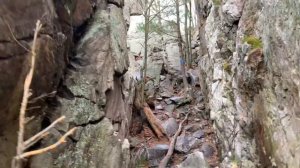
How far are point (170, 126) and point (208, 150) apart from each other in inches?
127

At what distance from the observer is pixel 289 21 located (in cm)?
686

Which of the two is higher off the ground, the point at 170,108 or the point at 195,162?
the point at 170,108

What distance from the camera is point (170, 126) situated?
1705cm

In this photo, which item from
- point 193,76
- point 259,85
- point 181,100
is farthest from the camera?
point 193,76

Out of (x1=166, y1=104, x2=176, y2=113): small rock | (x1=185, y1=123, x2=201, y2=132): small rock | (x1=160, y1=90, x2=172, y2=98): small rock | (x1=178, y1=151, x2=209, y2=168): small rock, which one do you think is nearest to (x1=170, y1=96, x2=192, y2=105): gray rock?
(x1=166, y1=104, x2=176, y2=113): small rock

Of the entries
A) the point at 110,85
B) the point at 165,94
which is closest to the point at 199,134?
the point at 165,94

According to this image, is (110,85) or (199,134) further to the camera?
(199,134)

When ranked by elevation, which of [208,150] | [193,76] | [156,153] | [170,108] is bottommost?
[156,153]

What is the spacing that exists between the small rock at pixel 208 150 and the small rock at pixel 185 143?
1.68 feet

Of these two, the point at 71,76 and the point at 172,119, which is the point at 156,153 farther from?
the point at 71,76

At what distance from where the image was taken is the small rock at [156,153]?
14044 millimetres

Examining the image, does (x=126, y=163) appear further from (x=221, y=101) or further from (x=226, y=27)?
(x=226, y=27)

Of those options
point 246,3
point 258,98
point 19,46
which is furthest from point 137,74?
point 19,46

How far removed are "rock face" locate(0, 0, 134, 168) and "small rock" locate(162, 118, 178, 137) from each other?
18.7 feet
